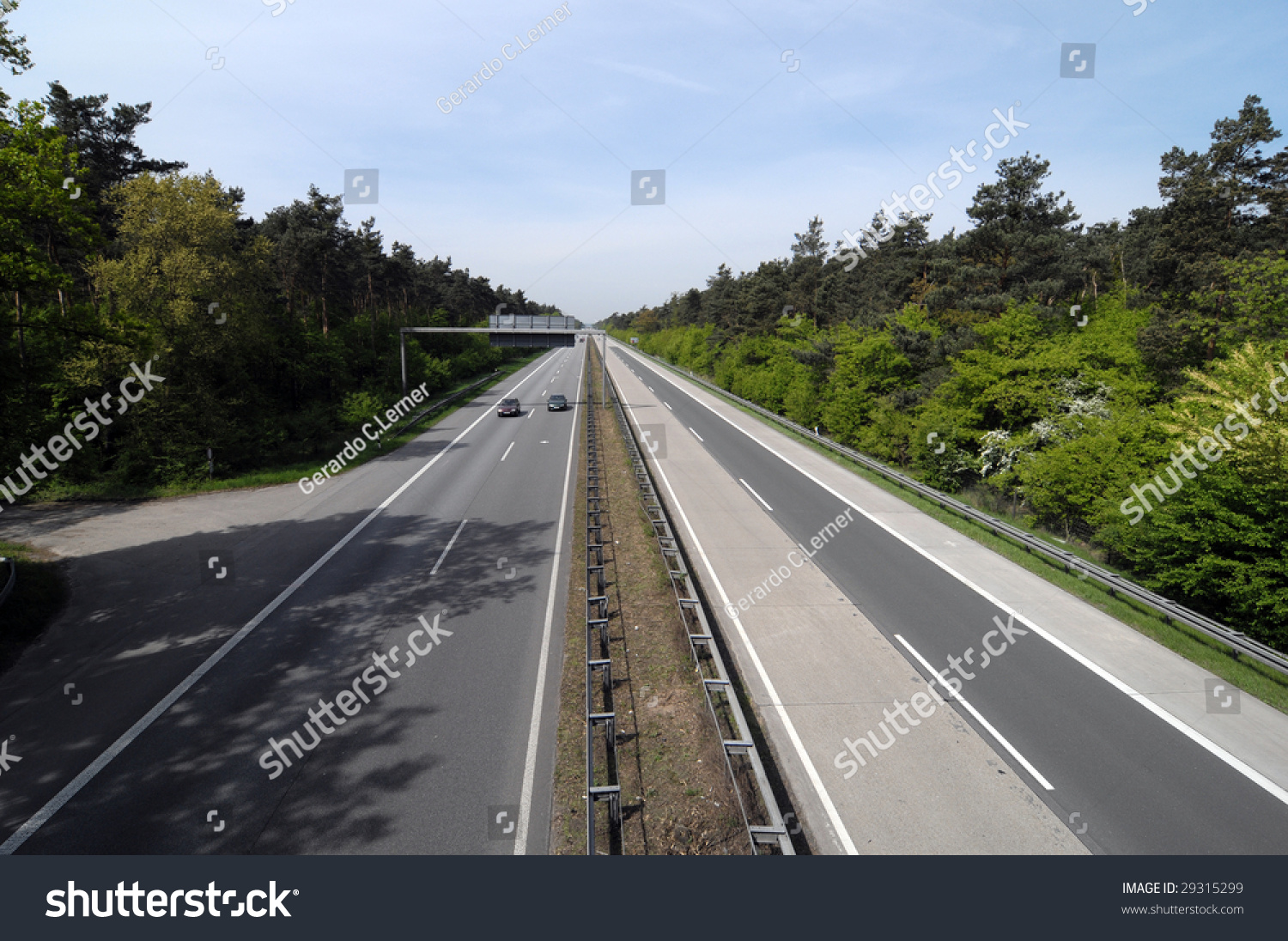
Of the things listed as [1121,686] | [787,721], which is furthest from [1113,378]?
[787,721]

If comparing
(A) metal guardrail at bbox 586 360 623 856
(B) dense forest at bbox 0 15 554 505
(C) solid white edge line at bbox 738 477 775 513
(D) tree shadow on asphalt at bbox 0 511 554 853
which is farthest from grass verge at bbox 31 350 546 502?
(C) solid white edge line at bbox 738 477 775 513

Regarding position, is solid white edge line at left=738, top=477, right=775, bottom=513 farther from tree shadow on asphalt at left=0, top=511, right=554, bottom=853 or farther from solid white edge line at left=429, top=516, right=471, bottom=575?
solid white edge line at left=429, top=516, right=471, bottom=575

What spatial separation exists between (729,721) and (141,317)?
25469 millimetres

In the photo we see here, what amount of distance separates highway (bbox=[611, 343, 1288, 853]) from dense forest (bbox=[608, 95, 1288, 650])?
3.44 metres

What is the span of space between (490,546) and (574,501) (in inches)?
202

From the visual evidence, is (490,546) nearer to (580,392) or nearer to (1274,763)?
(1274,763)

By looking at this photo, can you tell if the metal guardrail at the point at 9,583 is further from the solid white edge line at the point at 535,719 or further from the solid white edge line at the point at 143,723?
the solid white edge line at the point at 535,719

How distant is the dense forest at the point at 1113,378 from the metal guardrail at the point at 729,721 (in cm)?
1032

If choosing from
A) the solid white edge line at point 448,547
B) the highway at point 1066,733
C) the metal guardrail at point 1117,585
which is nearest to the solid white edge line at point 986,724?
the highway at point 1066,733

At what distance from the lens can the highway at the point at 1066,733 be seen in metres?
7.05

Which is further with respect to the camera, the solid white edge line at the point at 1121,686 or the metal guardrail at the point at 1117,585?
the metal guardrail at the point at 1117,585

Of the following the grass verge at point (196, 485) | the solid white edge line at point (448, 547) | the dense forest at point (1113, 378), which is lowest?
the solid white edge line at point (448, 547)

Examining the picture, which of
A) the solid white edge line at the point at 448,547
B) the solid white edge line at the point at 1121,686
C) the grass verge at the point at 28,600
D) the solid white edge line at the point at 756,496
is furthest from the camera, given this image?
the solid white edge line at the point at 756,496
